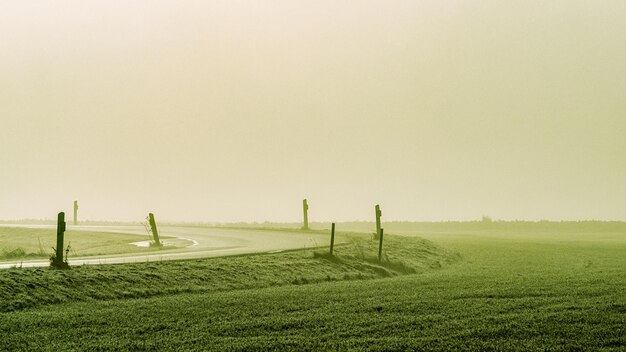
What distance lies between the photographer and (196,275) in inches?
924

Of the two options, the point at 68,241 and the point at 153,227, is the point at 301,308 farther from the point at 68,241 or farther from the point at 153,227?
the point at 68,241

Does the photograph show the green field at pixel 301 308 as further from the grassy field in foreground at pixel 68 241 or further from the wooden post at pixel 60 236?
the grassy field in foreground at pixel 68 241

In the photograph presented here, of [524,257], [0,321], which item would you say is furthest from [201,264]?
[524,257]

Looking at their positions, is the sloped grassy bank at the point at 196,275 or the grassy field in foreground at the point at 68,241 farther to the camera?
the grassy field in foreground at the point at 68,241

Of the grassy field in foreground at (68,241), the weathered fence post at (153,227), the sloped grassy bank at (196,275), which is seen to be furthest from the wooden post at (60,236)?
the weathered fence post at (153,227)

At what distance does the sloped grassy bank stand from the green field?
55mm

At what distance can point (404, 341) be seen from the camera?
1445 centimetres

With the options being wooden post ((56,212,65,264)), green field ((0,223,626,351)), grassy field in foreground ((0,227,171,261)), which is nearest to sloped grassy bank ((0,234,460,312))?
green field ((0,223,626,351))

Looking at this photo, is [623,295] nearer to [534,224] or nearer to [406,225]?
[534,224]

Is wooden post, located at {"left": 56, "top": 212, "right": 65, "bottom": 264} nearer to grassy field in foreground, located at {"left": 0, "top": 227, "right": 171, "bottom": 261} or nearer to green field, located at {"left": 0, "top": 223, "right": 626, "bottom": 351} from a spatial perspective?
green field, located at {"left": 0, "top": 223, "right": 626, "bottom": 351}

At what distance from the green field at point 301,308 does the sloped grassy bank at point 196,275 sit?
0.05 meters

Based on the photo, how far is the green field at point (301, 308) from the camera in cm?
1458

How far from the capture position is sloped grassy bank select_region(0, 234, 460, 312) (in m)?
19.2

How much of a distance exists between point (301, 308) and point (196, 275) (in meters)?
6.43
